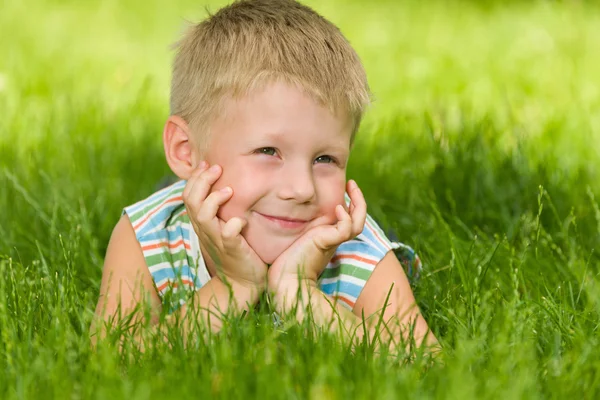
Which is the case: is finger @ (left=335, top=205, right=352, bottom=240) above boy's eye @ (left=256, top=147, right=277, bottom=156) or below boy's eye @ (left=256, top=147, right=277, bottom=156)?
below

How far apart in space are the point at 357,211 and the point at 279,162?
0.92ft

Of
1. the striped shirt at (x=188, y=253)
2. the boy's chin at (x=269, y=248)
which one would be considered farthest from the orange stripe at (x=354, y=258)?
the boy's chin at (x=269, y=248)

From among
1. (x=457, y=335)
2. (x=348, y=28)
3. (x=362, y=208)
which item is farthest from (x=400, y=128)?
(x=348, y=28)

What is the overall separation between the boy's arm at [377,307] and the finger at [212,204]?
29 centimetres

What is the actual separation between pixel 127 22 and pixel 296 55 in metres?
5.82

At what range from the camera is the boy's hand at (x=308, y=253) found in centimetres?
253

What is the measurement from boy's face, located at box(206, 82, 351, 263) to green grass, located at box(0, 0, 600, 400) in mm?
279

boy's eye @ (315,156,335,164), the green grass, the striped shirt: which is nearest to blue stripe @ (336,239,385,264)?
the striped shirt

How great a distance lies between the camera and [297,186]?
2457 millimetres

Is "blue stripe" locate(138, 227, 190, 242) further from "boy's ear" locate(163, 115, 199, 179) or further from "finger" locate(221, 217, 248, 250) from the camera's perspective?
"finger" locate(221, 217, 248, 250)

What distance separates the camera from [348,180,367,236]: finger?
8.43 ft

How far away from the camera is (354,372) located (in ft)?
6.82

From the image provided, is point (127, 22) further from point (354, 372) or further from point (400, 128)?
point (354, 372)

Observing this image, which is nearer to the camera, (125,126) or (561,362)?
(561,362)
